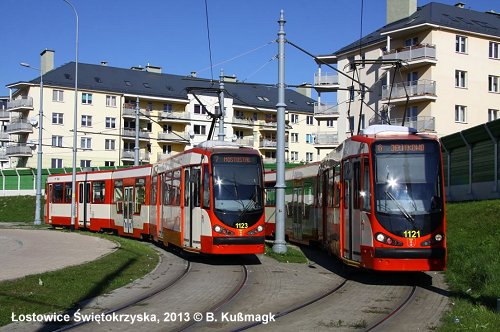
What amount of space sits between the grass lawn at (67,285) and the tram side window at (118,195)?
11.3 meters

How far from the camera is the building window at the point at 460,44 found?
52531 mm

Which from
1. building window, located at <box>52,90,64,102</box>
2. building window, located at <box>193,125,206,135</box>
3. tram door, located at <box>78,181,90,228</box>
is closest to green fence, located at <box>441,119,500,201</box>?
tram door, located at <box>78,181,90,228</box>

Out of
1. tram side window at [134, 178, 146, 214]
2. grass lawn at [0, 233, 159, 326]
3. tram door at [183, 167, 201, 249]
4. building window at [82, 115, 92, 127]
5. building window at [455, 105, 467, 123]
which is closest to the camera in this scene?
grass lawn at [0, 233, 159, 326]

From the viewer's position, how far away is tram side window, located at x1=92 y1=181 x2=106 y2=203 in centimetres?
3286

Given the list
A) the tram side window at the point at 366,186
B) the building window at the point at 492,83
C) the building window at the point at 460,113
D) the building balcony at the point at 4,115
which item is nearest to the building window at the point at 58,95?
the building balcony at the point at 4,115

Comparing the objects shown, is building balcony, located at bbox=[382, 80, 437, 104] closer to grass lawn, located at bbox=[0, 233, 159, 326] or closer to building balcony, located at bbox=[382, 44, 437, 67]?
building balcony, located at bbox=[382, 44, 437, 67]

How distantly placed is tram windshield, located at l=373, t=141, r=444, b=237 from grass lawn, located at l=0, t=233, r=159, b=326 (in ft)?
18.4

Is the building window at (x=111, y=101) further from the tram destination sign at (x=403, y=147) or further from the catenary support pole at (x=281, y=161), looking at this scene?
the tram destination sign at (x=403, y=147)

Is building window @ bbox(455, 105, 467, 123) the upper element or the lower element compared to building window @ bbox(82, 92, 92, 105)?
lower

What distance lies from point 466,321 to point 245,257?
439 inches

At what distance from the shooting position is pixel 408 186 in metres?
13.7

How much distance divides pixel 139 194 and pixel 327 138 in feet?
121

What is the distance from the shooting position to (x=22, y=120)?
78000 mm

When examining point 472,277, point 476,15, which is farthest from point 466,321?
point 476,15
